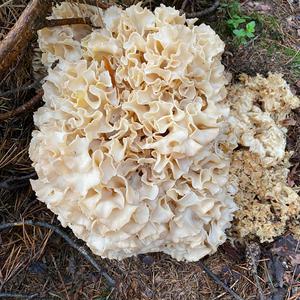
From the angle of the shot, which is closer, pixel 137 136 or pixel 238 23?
pixel 137 136

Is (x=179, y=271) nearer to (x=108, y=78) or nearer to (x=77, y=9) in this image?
(x=108, y=78)

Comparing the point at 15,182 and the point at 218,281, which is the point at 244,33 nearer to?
the point at 218,281

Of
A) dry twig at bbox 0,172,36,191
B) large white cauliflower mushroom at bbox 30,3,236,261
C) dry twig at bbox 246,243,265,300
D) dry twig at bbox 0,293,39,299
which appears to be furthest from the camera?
dry twig at bbox 0,172,36,191

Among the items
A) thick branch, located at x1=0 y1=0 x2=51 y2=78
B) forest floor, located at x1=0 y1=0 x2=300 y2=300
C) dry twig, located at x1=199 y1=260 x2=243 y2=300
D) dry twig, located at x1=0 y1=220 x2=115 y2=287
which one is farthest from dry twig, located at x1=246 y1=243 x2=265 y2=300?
thick branch, located at x1=0 y1=0 x2=51 y2=78

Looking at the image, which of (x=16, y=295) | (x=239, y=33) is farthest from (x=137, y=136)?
(x=16, y=295)

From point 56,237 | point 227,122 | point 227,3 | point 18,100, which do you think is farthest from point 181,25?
point 56,237

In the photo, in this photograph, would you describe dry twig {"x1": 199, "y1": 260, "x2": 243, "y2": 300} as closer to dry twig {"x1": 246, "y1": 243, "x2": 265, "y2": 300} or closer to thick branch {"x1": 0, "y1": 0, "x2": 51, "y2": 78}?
dry twig {"x1": 246, "y1": 243, "x2": 265, "y2": 300}
